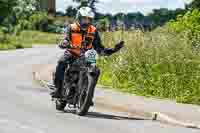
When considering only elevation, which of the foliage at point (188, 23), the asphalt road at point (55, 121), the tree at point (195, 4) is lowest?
the asphalt road at point (55, 121)

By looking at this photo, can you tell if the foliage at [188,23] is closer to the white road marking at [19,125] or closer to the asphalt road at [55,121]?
the asphalt road at [55,121]

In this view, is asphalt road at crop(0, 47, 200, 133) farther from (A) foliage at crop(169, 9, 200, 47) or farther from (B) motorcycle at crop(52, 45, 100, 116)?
(A) foliage at crop(169, 9, 200, 47)

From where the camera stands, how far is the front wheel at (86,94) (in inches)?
553

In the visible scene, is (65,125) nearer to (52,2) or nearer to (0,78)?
(0,78)

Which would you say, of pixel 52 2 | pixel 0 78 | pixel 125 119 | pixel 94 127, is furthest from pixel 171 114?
pixel 52 2

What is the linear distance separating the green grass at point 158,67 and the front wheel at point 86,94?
12.7 ft

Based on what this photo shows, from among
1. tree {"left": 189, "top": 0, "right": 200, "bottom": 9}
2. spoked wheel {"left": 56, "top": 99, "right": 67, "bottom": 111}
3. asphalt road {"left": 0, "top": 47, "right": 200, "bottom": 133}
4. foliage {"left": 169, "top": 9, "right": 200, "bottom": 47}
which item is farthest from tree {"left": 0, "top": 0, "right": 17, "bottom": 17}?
spoked wheel {"left": 56, "top": 99, "right": 67, "bottom": 111}

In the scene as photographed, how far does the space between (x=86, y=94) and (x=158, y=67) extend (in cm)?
609

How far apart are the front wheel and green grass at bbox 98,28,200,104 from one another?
153 inches

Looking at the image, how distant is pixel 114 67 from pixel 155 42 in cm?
168

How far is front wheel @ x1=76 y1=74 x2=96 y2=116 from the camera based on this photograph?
14.1m

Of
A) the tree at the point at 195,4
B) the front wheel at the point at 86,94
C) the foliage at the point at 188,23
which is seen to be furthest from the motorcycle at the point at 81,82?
the tree at the point at 195,4

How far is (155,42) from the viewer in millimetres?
21422

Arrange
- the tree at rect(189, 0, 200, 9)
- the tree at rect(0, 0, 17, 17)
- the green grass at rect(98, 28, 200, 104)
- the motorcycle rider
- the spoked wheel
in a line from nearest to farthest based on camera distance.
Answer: the motorcycle rider
the spoked wheel
the green grass at rect(98, 28, 200, 104)
the tree at rect(189, 0, 200, 9)
the tree at rect(0, 0, 17, 17)
